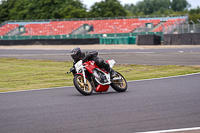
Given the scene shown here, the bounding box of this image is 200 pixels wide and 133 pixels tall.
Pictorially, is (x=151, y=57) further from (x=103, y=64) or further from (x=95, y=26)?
(x=95, y=26)

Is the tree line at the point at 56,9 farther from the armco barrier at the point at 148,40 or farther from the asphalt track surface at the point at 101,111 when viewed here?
the asphalt track surface at the point at 101,111

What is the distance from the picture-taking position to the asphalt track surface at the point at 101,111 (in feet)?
16.5

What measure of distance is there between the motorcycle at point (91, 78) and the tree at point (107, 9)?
234 feet

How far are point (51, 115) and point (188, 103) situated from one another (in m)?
2.60

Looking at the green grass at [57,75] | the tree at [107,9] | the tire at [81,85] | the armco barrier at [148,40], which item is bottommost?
the green grass at [57,75]

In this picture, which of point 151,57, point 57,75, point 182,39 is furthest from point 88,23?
point 57,75

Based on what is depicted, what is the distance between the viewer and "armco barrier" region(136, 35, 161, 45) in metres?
34.0

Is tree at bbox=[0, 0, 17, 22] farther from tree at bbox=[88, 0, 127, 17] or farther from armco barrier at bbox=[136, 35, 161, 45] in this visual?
armco barrier at bbox=[136, 35, 161, 45]

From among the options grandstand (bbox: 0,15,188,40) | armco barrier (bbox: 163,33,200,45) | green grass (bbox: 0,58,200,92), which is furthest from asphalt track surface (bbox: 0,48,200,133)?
grandstand (bbox: 0,15,188,40)

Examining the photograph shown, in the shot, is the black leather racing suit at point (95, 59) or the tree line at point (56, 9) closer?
the black leather racing suit at point (95, 59)

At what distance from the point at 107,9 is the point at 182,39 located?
49.6 m

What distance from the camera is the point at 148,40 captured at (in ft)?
112

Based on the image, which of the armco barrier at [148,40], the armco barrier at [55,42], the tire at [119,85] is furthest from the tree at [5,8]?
the tire at [119,85]

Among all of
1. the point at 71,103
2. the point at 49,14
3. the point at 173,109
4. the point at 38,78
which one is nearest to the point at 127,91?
the point at 71,103
